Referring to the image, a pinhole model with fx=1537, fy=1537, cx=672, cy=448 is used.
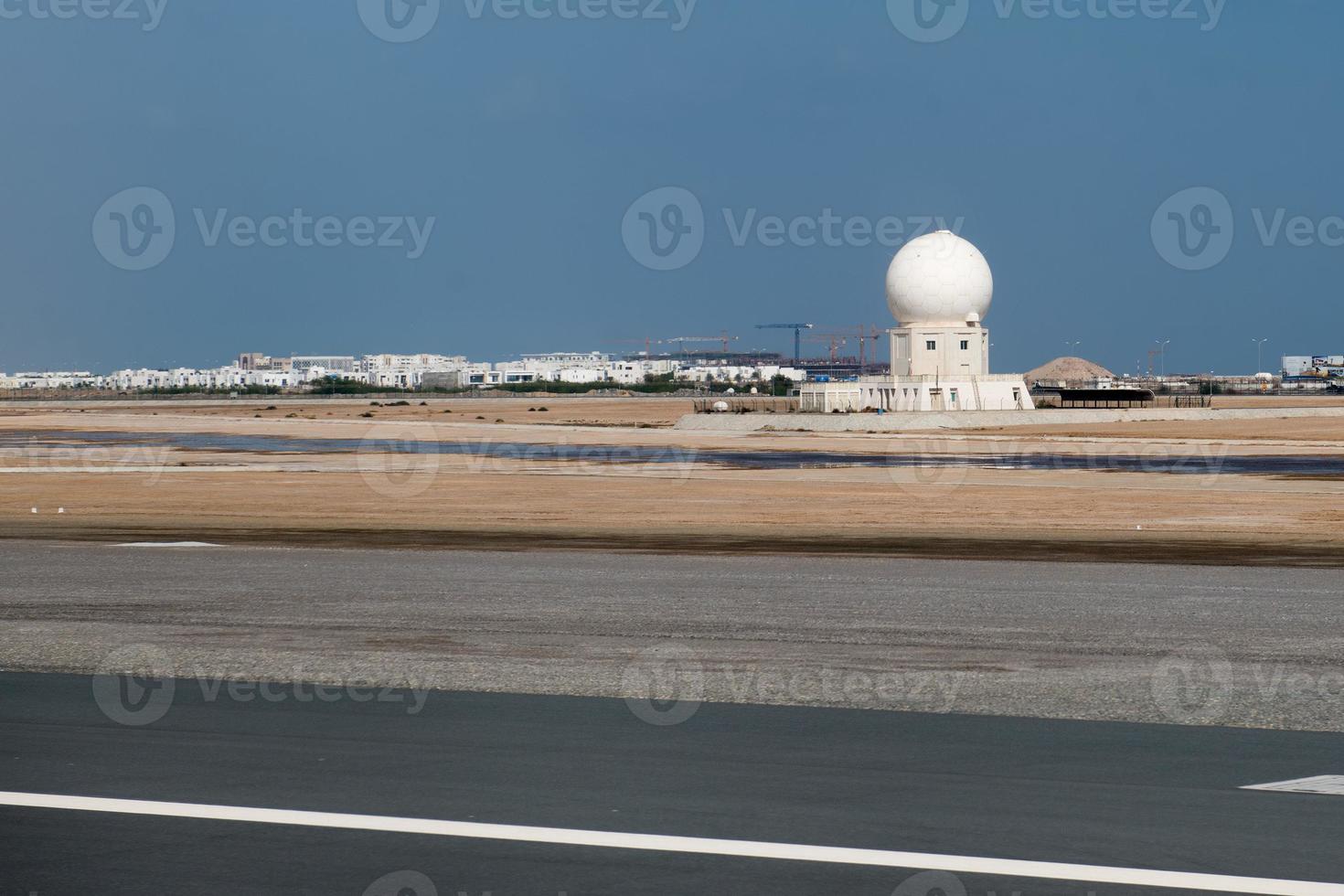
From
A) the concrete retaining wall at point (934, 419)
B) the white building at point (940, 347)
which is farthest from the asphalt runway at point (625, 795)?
the white building at point (940, 347)

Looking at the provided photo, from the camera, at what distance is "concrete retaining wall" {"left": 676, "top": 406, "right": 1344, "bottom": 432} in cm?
7819

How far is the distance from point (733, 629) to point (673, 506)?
18725 millimetres

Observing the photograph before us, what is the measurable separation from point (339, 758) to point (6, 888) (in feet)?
8.58

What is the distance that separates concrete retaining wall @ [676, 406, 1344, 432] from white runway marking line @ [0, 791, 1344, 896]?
6864cm

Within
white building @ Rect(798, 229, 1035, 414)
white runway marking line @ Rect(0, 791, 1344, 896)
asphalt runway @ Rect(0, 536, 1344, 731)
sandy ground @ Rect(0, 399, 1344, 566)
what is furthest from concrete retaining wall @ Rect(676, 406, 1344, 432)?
white runway marking line @ Rect(0, 791, 1344, 896)

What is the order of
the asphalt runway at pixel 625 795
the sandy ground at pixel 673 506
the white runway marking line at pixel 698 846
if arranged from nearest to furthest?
the white runway marking line at pixel 698 846 → the asphalt runway at pixel 625 795 → the sandy ground at pixel 673 506

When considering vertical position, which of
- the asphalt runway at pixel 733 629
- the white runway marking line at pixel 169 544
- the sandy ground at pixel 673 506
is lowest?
the asphalt runway at pixel 733 629

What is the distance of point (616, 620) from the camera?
49.3ft

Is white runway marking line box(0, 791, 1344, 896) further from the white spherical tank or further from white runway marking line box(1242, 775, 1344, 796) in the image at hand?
the white spherical tank

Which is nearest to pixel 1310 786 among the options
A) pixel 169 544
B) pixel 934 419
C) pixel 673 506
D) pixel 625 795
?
pixel 625 795

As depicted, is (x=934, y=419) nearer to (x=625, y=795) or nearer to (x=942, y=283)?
→ (x=942, y=283)

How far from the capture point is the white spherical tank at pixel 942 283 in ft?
292

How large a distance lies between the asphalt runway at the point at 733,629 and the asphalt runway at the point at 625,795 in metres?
0.98

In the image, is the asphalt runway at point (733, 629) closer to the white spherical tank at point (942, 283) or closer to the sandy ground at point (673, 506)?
the sandy ground at point (673, 506)
